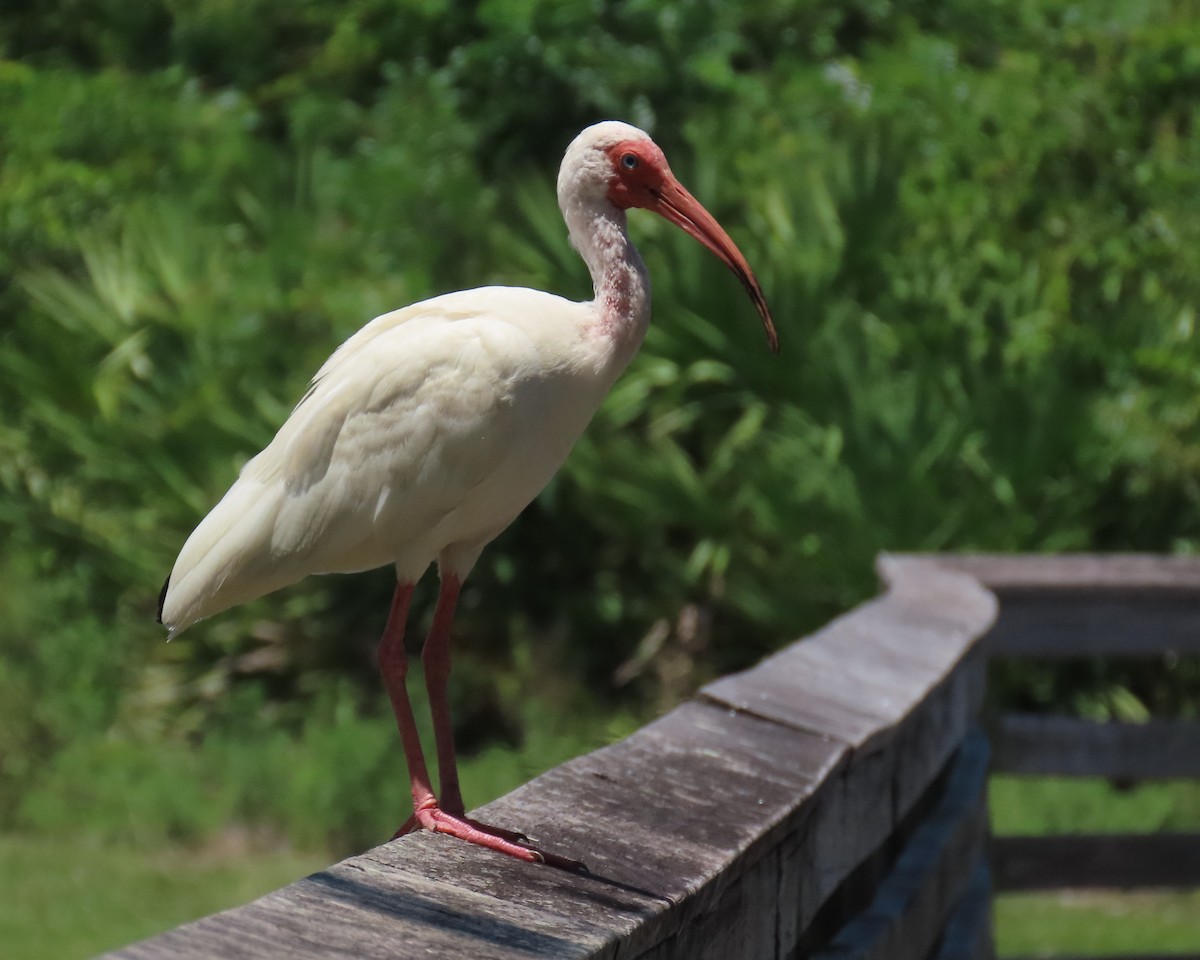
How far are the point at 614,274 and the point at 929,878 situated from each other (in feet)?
4.17

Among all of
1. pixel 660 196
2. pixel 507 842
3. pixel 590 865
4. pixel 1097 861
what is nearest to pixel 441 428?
pixel 660 196

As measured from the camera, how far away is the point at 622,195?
11.6 ft

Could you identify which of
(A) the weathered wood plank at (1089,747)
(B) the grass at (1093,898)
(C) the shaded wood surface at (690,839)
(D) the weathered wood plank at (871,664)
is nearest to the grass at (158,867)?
(B) the grass at (1093,898)

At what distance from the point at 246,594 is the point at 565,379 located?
2.65 feet

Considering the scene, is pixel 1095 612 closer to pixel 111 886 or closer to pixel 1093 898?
pixel 1093 898

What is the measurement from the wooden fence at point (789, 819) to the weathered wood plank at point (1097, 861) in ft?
1.12

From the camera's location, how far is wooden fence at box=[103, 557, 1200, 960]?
1661mm

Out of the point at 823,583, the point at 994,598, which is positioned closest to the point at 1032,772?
the point at 994,598

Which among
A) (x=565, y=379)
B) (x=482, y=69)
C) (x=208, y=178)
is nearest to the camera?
(x=565, y=379)

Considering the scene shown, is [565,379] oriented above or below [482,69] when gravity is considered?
below

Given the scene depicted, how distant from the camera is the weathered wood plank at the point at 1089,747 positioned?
14.7ft

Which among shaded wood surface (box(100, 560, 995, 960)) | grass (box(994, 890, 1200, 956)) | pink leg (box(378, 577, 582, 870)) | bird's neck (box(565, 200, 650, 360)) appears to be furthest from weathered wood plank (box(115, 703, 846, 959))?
grass (box(994, 890, 1200, 956))

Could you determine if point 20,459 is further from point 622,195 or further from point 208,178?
point 622,195

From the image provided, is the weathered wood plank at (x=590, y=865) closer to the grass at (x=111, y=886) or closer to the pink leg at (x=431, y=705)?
the pink leg at (x=431, y=705)
